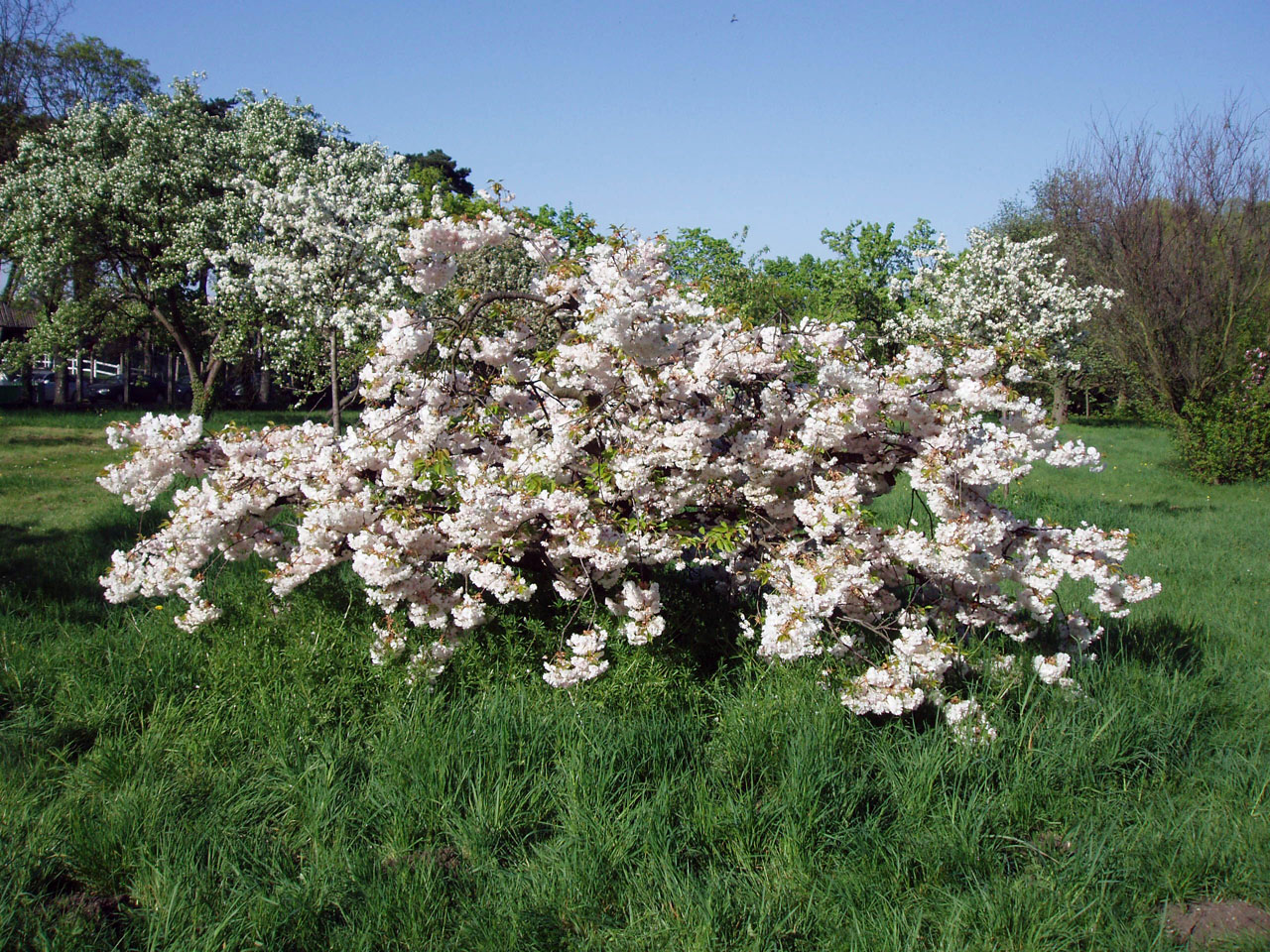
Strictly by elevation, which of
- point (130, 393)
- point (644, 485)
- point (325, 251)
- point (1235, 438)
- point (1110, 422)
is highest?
point (325, 251)

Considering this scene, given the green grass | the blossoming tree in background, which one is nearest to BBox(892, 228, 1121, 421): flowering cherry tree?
the blossoming tree in background

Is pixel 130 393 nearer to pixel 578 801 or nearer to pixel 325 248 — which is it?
pixel 325 248

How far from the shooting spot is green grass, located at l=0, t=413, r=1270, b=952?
9.61 ft

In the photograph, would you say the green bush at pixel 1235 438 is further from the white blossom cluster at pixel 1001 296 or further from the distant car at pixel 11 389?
the distant car at pixel 11 389

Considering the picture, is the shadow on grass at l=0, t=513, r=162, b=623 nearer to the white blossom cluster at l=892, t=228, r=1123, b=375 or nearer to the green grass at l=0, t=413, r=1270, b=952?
the green grass at l=0, t=413, r=1270, b=952

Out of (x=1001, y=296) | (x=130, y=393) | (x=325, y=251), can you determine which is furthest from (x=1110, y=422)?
(x=130, y=393)

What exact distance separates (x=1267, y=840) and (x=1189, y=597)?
3923 mm

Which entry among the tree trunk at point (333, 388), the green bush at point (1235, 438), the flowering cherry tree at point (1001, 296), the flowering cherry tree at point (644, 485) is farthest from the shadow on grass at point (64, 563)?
the flowering cherry tree at point (1001, 296)

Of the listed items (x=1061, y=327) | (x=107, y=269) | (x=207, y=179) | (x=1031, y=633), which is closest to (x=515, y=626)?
(x=1031, y=633)

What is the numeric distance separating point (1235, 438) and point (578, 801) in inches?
642

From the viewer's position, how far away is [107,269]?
19922 millimetres

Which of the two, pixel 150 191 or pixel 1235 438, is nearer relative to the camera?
pixel 1235 438

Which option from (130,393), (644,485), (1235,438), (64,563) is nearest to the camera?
(644,485)

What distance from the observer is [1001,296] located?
2459 centimetres
